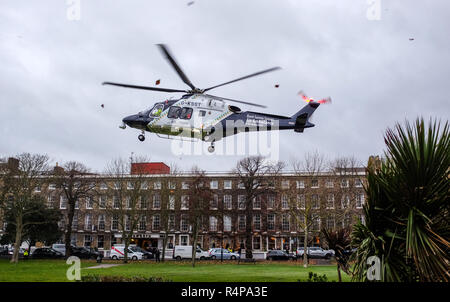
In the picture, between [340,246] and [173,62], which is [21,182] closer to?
[173,62]

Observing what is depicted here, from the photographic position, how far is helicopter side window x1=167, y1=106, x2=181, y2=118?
17.6m

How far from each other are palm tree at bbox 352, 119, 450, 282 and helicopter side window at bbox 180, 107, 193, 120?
1014 centimetres

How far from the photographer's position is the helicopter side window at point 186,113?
17.4m

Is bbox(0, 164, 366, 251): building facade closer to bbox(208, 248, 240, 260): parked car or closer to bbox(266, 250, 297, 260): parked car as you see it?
bbox(208, 248, 240, 260): parked car

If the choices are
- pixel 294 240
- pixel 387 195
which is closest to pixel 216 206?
pixel 294 240

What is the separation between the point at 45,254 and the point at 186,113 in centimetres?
4057

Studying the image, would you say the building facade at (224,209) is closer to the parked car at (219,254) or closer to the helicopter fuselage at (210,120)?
the parked car at (219,254)

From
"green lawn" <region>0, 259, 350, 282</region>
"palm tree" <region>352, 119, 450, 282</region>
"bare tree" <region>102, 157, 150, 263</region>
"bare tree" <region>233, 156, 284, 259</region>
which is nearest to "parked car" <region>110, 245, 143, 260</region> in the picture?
"bare tree" <region>102, 157, 150, 263</region>

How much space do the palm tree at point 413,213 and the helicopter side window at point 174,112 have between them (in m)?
10.6

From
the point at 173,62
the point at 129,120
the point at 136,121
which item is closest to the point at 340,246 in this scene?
the point at 173,62

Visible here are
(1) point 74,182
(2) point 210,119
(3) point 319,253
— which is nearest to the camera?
(2) point 210,119

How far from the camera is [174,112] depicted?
58.1 ft

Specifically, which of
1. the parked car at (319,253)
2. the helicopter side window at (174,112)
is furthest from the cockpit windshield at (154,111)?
the parked car at (319,253)
